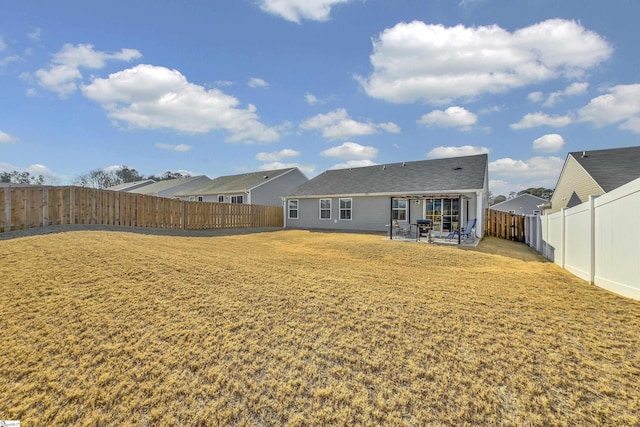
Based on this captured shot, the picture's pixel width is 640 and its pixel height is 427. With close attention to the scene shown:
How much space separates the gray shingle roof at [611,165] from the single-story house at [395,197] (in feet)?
15.3

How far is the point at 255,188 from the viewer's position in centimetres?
2414

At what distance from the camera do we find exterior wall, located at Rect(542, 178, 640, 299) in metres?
4.11

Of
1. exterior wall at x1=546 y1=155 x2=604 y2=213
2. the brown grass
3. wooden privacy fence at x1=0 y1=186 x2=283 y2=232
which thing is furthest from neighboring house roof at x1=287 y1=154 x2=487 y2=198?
the brown grass

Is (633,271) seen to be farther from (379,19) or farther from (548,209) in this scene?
(548,209)

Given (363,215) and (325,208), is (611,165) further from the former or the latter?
(325,208)

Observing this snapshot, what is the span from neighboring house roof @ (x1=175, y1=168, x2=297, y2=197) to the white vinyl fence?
21016 mm

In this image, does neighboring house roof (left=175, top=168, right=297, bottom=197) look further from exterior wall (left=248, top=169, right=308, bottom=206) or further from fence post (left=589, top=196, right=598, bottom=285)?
fence post (left=589, top=196, right=598, bottom=285)

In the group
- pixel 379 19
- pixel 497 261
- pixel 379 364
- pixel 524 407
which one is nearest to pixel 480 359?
pixel 524 407

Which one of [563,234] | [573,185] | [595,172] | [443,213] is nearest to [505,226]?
[443,213]

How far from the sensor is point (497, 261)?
839cm

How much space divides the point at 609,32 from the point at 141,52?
54.7 ft

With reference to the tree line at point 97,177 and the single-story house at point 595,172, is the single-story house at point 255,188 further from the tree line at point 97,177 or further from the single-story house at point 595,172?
the tree line at point 97,177

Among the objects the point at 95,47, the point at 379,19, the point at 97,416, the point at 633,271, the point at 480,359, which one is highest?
the point at 379,19

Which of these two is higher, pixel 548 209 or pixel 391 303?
pixel 548 209
